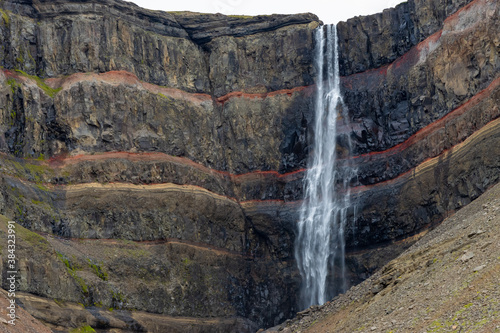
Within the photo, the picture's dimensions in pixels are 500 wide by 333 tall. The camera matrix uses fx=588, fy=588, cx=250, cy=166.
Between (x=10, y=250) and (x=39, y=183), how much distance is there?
494 inches

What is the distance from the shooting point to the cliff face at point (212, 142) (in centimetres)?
4444

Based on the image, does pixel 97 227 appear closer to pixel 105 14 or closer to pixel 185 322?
pixel 185 322

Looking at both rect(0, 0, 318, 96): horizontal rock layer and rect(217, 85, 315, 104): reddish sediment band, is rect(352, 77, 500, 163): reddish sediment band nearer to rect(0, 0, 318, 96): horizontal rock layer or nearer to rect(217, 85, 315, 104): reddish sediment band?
rect(217, 85, 315, 104): reddish sediment band

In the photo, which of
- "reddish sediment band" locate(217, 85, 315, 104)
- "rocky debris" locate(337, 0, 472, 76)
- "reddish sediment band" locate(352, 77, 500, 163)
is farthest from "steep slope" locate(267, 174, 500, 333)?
"reddish sediment band" locate(217, 85, 315, 104)

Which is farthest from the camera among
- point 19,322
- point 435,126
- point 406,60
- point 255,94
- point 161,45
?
point 255,94

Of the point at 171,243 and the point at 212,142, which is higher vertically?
the point at 212,142

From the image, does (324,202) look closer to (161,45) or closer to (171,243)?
(171,243)

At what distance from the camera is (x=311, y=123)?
191 ft

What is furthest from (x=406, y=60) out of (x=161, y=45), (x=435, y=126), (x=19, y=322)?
(x=19, y=322)

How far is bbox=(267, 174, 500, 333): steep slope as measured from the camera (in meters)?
19.8

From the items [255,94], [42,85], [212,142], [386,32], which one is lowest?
[212,142]

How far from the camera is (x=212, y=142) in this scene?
58000mm

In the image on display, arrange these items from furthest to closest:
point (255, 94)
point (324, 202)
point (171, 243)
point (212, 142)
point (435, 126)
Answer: point (255, 94)
point (212, 142)
point (324, 202)
point (171, 243)
point (435, 126)

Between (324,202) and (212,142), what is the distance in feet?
41.2
